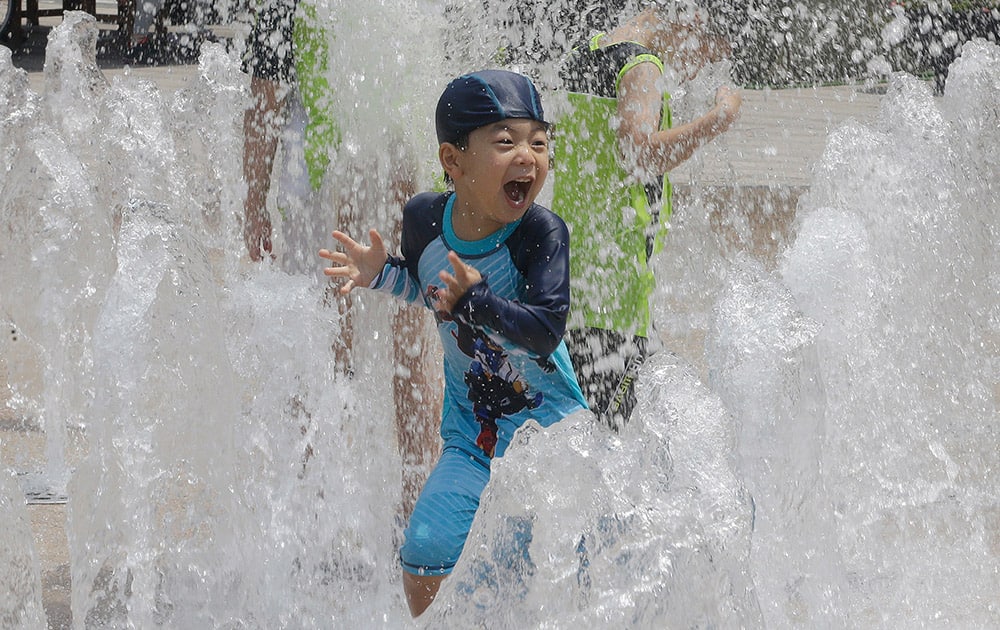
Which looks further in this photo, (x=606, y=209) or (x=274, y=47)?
(x=274, y=47)

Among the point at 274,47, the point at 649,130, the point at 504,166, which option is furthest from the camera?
the point at 274,47

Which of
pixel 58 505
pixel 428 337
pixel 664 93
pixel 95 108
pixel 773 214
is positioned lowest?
pixel 773 214

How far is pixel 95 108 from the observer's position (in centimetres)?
648

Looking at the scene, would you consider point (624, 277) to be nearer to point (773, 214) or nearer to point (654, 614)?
point (654, 614)

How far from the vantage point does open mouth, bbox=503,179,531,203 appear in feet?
8.19

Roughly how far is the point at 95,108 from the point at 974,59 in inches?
160

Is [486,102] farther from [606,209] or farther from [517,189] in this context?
[606,209]

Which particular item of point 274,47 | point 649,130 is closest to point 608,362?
point 649,130

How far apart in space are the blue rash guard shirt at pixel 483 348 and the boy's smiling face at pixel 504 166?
2.4 inches

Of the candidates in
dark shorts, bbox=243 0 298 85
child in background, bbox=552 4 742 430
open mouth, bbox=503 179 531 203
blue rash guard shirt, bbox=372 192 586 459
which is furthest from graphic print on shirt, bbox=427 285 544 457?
dark shorts, bbox=243 0 298 85

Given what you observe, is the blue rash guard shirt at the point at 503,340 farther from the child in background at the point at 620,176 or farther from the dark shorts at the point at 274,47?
the dark shorts at the point at 274,47

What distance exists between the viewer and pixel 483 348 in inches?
99.6

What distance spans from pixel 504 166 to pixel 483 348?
35cm

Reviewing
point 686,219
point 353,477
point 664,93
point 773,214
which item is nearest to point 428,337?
point 353,477
